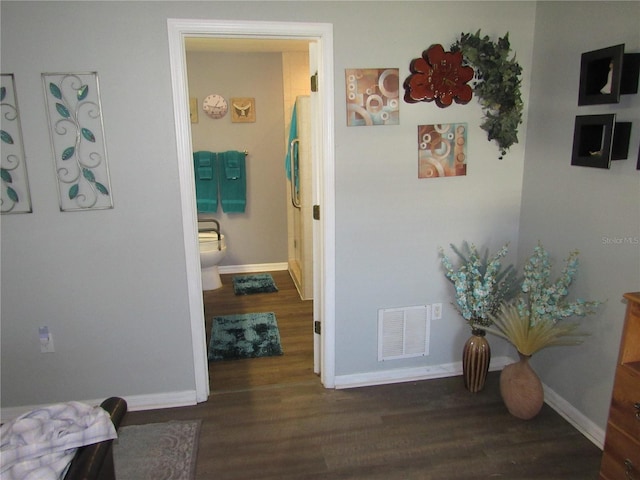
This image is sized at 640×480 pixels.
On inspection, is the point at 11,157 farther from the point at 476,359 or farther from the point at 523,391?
the point at 523,391

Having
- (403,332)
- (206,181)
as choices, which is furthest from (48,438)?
(206,181)

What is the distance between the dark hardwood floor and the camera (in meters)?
2.15

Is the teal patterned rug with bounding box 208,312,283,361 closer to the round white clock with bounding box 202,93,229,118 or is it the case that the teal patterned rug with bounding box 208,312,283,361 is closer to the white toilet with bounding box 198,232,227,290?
the white toilet with bounding box 198,232,227,290

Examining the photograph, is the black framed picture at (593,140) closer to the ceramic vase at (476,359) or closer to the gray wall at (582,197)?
the gray wall at (582,197)

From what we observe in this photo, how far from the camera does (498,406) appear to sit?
262 centimetres

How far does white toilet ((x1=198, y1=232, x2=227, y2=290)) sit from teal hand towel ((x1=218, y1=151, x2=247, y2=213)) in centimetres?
44

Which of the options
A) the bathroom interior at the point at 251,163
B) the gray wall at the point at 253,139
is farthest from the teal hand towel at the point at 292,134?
the gray wall at the point at 253,139

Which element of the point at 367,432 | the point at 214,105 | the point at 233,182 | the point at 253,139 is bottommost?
the point at 367,432

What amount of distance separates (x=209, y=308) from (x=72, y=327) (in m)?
1.65

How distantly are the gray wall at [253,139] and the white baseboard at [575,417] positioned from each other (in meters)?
3.18

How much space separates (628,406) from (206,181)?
4069mm

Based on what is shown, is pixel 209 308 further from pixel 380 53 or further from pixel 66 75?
pixel 380 53

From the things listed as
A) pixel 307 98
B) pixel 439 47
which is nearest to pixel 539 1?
pixel 439 47

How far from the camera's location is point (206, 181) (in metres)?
4.79
